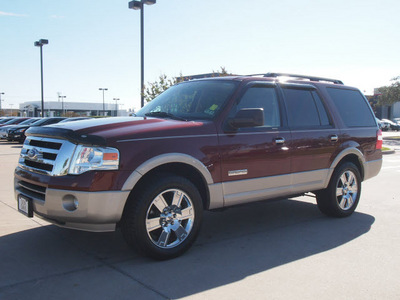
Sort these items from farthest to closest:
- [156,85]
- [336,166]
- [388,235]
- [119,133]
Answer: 1. [156,85]
2. [336,166]
3. [388,235]
4. [119,133]

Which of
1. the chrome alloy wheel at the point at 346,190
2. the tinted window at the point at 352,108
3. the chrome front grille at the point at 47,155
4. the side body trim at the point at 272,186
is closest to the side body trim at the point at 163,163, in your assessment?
the side body trim at the point at 272,186

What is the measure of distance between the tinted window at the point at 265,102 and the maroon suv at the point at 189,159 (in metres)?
0.01

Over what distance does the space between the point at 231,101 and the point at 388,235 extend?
2700mm

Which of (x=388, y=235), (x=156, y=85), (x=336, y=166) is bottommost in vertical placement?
(x=388, y=235)

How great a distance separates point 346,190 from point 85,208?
410 cm

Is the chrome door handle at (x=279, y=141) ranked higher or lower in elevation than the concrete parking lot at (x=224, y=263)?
higher

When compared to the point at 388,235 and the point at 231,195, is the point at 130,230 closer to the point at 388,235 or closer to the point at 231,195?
the point at 231,195

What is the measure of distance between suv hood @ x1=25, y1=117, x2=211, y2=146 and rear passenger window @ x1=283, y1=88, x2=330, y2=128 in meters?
1.54

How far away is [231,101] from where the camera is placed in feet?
15.7

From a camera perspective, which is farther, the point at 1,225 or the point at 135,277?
the point at 1,225

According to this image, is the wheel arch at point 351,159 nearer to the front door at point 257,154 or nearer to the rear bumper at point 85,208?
the front door at point 257,154

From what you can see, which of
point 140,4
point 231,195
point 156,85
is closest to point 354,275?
point 231,195

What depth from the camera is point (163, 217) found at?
416cm

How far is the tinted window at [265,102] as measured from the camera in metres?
5.03
